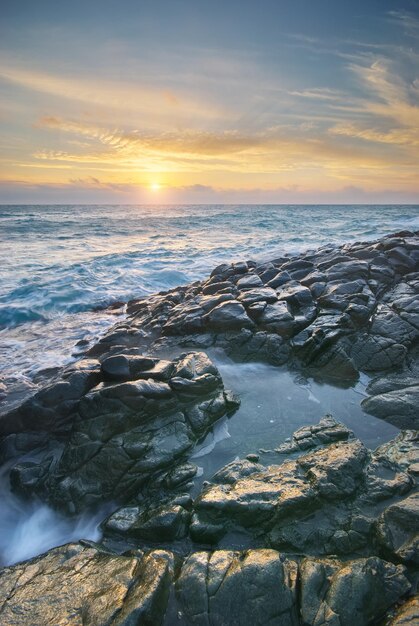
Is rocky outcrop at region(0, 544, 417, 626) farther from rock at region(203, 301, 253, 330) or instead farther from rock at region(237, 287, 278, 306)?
rock at region(237, 287, 278, 306)

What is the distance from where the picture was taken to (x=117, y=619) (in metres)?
3.54

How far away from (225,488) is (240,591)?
61.8 inches

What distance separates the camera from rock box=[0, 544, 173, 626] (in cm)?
366

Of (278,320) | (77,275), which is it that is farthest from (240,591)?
(77,275)

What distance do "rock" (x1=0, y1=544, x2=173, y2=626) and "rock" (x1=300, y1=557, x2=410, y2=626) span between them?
4.88 ft

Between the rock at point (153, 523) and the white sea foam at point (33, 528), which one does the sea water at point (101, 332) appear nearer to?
the white sea foam at point (33, 528)

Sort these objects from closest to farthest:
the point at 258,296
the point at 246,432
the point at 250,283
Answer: the point at 246,432
the point at 258,296
the point at 250,283

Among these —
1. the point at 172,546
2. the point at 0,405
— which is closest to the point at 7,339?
the point at 0,405

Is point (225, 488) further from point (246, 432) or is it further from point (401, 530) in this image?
point (401, 530)

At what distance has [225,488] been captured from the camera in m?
5.22

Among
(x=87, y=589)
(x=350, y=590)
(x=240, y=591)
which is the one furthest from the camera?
(x=87, y=589)

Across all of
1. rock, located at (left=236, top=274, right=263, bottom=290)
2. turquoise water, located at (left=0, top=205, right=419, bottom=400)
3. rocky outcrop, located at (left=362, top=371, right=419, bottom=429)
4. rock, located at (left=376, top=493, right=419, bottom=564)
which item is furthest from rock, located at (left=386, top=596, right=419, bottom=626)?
rock, located at (left=236, top=274, right=263, bottom=290)

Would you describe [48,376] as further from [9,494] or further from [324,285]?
[324,285]

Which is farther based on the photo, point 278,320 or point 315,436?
point 278,320
